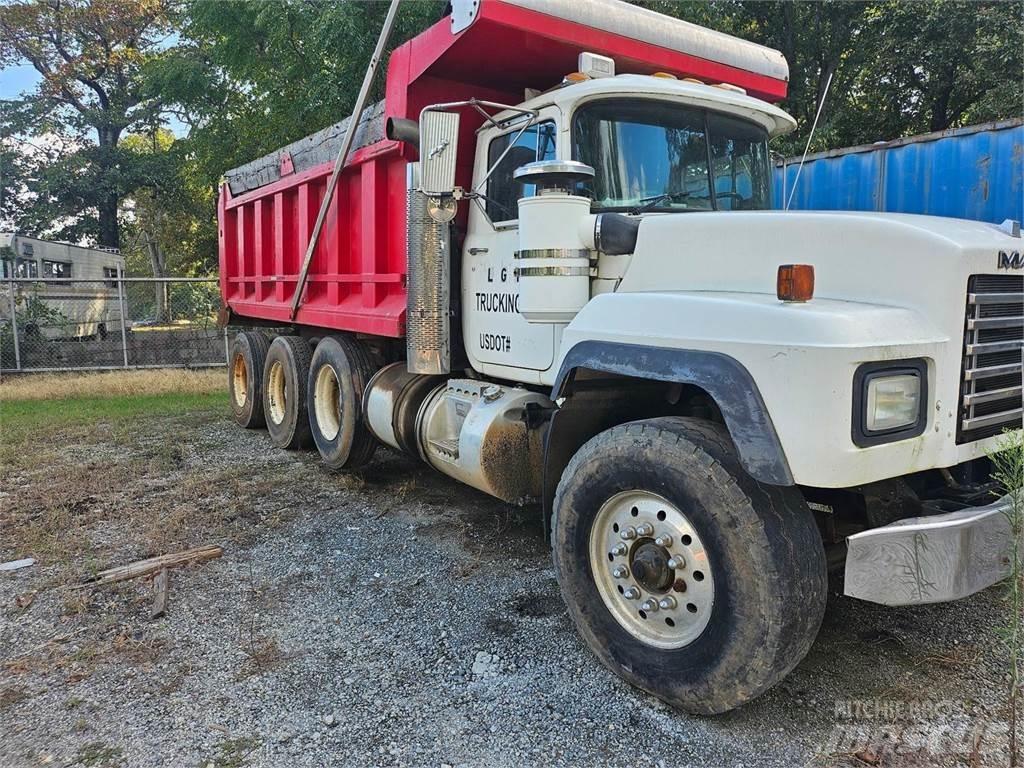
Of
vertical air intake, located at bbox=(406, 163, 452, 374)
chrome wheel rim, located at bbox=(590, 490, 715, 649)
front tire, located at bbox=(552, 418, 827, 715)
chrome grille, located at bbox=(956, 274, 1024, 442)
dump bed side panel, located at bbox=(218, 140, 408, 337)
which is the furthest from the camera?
dump bed side panel, located at bbox=(218, 140, 408, 337)

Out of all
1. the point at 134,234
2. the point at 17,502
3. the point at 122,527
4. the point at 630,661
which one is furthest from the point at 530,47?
the point at 134,234

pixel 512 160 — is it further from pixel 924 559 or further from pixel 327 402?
pixel 327 402

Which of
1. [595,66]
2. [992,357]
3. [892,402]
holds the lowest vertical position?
[892,402]

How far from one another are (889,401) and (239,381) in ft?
26.1

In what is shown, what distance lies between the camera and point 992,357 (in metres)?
2.79

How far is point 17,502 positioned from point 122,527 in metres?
1.23

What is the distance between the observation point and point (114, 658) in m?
3.34

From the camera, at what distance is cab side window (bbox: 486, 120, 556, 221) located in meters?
4.03

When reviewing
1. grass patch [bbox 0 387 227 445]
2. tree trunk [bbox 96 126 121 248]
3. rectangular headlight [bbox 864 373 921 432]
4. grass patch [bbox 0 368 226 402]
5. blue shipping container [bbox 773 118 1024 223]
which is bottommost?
grass patch [bbox 0 387 227 445]

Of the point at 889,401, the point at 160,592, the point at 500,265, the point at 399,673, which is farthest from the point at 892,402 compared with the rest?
the point at 160,592

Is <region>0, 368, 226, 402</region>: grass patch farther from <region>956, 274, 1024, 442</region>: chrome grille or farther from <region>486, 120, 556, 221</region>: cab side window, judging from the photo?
<region>956, 274, 1024, 442</region>: chrome grille

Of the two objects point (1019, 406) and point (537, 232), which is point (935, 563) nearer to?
point (1019, 406)

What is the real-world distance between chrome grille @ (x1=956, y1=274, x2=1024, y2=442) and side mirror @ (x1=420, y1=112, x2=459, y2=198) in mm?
2504

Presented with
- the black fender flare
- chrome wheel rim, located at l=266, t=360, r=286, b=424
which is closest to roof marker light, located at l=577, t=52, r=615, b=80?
the black fender flare
